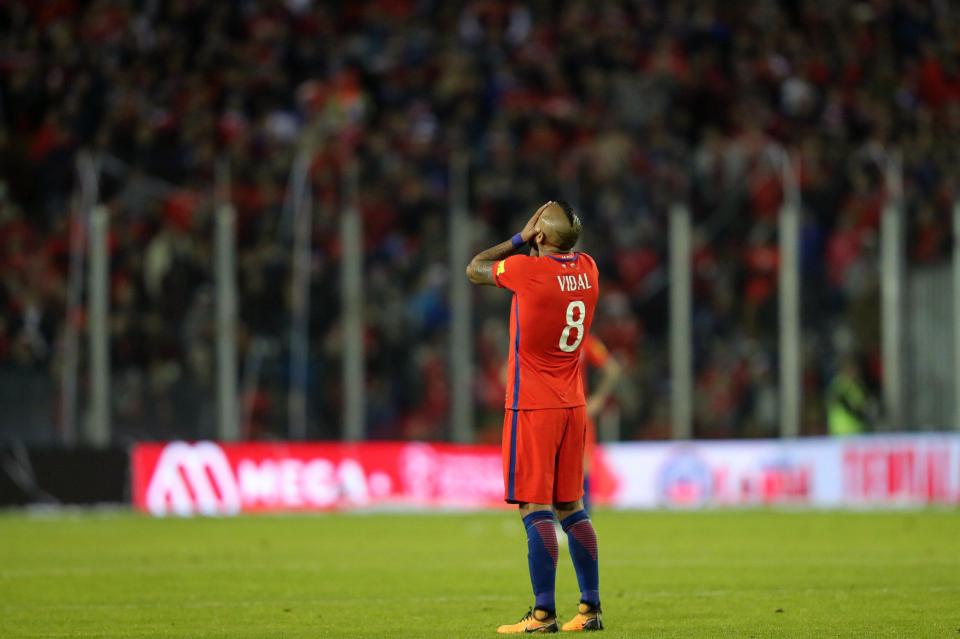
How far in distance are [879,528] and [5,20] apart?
14697 mm

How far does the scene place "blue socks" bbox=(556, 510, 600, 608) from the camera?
8508 mm

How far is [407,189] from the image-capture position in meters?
22.0

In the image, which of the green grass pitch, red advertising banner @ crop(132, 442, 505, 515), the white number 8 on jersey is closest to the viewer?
the white number 8 on jersey

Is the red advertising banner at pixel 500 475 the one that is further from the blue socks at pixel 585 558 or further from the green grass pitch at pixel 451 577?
the blue socks at pixel 585 558

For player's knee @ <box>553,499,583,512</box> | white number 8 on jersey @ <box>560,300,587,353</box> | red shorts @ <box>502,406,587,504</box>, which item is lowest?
player's knee @ <box>553,499,583,512</box>

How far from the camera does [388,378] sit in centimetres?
2155

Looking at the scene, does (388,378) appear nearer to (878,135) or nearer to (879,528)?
(879,528)

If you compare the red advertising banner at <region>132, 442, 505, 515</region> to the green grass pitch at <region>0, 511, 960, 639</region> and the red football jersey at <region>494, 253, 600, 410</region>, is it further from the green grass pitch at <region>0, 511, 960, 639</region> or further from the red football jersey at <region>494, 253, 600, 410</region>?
the red football jersey at <region>494, 253, 600, 410</region>

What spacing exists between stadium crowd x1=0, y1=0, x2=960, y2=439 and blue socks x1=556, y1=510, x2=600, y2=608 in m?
12.4

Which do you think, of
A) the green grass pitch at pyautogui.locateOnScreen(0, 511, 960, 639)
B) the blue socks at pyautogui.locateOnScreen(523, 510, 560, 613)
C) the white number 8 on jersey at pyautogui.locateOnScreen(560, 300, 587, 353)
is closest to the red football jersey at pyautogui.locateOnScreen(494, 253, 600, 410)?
the white number 8 on jersey at pyautogui.locateOnScreen(560, 300, 587, 353)

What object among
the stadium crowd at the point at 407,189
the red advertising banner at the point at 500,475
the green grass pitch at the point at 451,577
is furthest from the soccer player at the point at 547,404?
the red advertising banner at the point at 500,475

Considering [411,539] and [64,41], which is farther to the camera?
[64,41]

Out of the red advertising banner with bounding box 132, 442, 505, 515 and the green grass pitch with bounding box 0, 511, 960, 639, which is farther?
the red advertising banner with bounding box 132, 442, 505, 515

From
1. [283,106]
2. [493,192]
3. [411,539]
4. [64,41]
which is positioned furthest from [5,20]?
[411,539]
